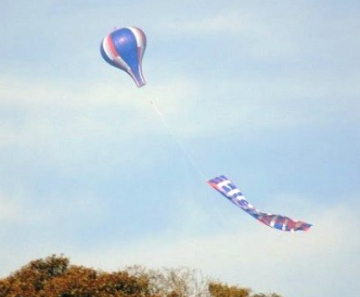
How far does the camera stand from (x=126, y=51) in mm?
86938

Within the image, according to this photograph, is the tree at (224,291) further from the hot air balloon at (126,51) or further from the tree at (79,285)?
the hot air balloon at (126,51)

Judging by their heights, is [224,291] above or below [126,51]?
below

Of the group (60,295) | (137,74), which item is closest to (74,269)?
(60,295)

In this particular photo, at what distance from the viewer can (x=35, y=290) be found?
88188 mm

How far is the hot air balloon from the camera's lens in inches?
3425

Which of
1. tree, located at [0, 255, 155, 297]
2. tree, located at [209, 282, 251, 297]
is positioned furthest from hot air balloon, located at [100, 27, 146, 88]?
tree, located at [209, 282, 251, 297]

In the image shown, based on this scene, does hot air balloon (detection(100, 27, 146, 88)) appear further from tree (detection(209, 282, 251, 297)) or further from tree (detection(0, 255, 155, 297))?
tree (detection(209, 282, 251, 297))

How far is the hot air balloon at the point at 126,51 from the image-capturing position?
285ft

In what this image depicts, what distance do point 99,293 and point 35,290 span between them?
8532 millimetres

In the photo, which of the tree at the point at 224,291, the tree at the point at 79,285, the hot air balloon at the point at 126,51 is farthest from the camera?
the tree at the point at 224,291

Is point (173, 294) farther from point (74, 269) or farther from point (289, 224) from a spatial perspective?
point (289, 224)

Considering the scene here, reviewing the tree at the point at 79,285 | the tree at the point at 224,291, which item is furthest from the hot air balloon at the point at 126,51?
the tree at the point at 224,291

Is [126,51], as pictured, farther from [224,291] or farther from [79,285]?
[224,291]

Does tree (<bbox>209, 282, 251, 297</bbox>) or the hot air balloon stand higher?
the hot air balloon
